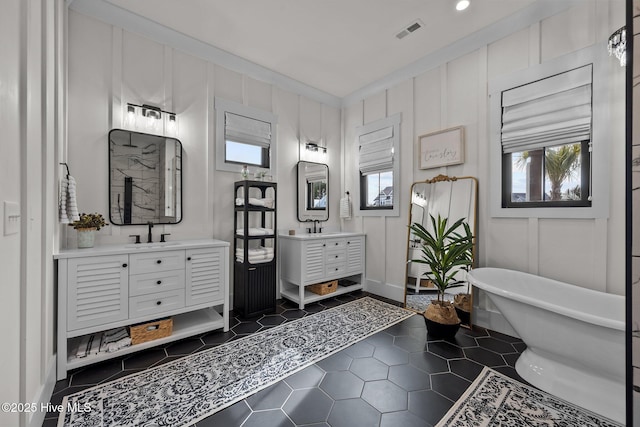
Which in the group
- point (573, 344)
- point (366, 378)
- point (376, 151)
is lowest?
point (366, 378)

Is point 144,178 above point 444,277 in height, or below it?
above

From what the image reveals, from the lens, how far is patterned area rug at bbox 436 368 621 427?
1.56 m

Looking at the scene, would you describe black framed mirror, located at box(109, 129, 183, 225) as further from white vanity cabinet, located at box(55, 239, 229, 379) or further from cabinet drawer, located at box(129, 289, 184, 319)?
cabinet drawer, located at box(129, 289, 184, 319)

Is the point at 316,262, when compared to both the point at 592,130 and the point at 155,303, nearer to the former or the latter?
the point at 155,303

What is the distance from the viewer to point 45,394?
65.0 inches

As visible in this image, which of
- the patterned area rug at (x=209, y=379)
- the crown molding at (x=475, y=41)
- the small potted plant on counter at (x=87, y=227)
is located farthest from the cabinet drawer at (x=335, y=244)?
the small potted plant on counter at (x=87, y=227)

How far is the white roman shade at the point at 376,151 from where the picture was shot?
12.7 ft

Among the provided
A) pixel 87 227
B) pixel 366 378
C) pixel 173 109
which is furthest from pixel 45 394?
pixel 173 109

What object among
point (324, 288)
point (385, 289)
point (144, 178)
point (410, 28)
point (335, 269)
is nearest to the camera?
point (144, 178)

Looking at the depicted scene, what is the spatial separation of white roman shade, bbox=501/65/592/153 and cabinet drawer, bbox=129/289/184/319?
356cm

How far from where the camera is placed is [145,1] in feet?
8.11
